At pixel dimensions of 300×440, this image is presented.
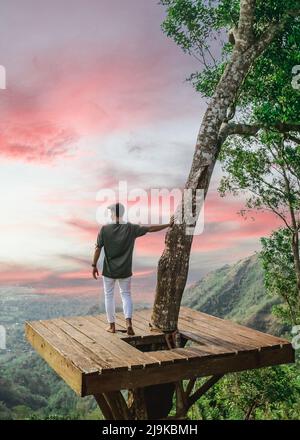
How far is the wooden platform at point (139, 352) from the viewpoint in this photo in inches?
225

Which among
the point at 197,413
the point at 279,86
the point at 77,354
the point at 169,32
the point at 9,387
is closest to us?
the point at 77,354

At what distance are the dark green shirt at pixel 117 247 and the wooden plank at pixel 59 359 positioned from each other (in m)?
1.34

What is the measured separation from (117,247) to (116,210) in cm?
55

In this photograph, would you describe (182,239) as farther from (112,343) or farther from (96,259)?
(112,343)

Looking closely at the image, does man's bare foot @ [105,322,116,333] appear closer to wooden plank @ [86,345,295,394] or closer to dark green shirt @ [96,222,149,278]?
dark green shirt @ [96,222,149,278]

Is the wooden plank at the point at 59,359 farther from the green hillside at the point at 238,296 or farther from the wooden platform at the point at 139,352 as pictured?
the green hillside at the point at 238,296

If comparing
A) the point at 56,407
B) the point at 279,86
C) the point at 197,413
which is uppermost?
the point at 279,86

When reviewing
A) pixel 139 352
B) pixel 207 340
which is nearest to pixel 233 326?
pixel 207 340

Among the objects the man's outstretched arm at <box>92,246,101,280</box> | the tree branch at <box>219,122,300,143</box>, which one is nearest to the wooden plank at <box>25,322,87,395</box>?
the man's outstretched arm at <box>92,246,101,280</box>

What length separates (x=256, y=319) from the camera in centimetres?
8094

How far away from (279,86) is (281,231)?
6.51 meters

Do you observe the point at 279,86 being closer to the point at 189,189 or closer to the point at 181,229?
the point at 189,189

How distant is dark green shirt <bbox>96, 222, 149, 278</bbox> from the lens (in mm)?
7191

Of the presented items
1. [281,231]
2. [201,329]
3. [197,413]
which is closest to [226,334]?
[201,329]
